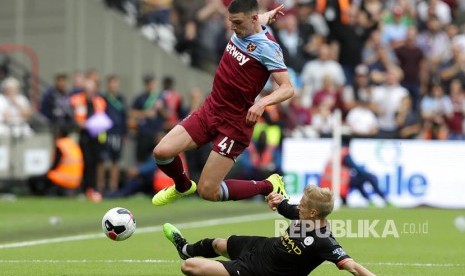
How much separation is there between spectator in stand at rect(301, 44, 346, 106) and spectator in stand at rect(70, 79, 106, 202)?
172 inches

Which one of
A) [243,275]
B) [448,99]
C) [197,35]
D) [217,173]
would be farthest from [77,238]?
[197,35]

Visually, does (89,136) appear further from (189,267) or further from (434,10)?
(189,267)

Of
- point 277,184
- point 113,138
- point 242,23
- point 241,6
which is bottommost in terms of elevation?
point 113,138

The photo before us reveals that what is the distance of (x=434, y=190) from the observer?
69.1ft

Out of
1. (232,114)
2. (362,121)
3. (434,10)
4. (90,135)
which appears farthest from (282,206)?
(434,10)

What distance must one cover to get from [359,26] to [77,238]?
11666 millimetres

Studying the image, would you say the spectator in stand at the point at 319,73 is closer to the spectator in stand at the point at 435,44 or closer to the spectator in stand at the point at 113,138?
the spectator in stand at the point at 435,44

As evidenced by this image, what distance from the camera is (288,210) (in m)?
9.74

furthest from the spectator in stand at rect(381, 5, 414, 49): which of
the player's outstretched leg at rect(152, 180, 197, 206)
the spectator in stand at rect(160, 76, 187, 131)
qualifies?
the player's outstretched leg at rect(152, 180, 197, 206)

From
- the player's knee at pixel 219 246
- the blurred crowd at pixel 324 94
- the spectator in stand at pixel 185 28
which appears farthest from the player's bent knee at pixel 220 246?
the spectator in stand at pixel 185 28

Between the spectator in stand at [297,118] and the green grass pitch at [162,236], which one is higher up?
the spectator in stand at [297,118]

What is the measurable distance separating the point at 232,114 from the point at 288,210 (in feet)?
6.77

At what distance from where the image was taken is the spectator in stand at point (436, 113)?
848 inches

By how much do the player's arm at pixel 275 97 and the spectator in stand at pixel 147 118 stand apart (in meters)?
11.7
